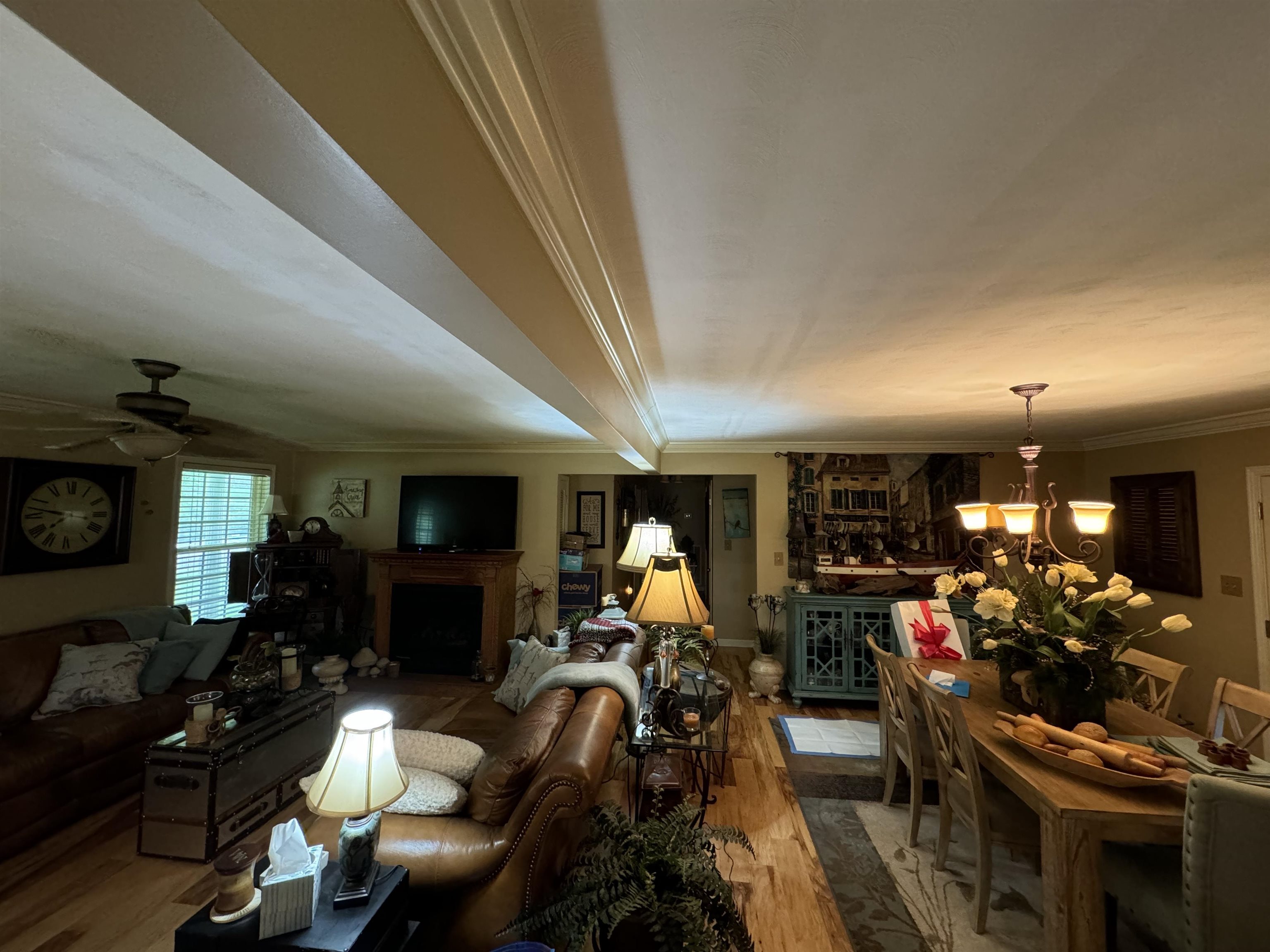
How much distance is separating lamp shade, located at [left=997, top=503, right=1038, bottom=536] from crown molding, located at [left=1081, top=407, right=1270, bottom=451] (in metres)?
2.15

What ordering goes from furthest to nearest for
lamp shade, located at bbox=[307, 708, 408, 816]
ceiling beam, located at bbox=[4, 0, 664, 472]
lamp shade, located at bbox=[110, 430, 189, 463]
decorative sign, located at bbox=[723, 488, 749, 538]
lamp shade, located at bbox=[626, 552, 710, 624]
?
decorative sign, located at bbox=[723, 488, 749, 538], lamp shade, located at bbox=[110, 430, 189, 463], lamp shade, located at bbox=[626, 552, 710, 624], lamp shade, located at bbox=[307, 708, 408, 816], ceiling beam, located at bbox=[4, 0, 664, 472]

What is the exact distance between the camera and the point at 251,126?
531mm

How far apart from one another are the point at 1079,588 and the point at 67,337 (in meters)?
4.46

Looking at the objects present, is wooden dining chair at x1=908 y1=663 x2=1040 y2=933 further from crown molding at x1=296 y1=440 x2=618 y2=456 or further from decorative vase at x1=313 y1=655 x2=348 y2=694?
decorative vase at x1=313 y1=655 x2=348 y2=694

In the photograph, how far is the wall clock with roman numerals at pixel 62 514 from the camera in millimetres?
3393

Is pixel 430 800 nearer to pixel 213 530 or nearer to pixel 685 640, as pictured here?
pixel 685 640

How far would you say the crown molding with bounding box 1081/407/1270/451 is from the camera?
3.47 meters

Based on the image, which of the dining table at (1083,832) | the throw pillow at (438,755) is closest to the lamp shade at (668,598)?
the throw pillow at (438,755)

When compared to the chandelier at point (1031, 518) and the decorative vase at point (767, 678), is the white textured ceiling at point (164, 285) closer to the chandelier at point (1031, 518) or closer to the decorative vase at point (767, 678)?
the chandelier at point (1031, 518)

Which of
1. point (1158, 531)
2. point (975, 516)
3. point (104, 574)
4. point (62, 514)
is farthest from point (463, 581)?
point (1158, 531)

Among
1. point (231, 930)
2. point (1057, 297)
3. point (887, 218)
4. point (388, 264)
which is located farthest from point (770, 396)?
point (231, 930)

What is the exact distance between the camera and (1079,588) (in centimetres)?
245

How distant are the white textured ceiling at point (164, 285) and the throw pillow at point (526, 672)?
1791mm

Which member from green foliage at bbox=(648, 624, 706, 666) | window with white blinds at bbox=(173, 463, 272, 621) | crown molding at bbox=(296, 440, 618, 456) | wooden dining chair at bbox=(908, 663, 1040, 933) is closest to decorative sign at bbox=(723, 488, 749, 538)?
crown molding at bbox=(296, 440, 618, 456)
